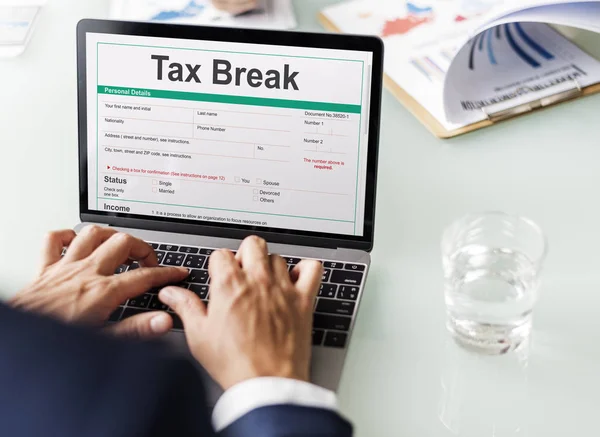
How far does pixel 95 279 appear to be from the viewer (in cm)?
97

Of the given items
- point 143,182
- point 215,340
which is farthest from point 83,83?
point 215,340

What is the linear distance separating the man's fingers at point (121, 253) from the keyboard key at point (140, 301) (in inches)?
1.6

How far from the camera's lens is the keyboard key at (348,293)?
1.01 meters

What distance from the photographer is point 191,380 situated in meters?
0.51

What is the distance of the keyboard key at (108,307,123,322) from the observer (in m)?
0.99

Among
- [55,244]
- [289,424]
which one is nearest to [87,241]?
[55,244]

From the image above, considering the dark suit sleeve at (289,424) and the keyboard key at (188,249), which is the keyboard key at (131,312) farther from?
the dark suit sleeve at (289,424)

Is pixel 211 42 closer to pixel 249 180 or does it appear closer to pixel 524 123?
pixel 249 180

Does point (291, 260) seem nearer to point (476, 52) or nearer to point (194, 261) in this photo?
point (194, 261)

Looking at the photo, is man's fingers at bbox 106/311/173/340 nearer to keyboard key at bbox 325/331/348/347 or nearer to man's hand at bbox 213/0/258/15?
keyboard key at bbox 325/331/348/347

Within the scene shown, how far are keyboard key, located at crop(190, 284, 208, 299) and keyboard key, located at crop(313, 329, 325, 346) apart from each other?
0.44ft

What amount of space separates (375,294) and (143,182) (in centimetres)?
31

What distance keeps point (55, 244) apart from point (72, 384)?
0.61 metres

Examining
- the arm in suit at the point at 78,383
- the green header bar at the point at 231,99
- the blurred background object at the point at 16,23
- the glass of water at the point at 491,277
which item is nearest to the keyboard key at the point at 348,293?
the glass of water at the point at 491,277
